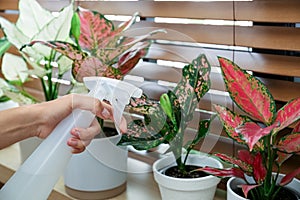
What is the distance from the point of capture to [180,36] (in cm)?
98

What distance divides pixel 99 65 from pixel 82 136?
0.14m

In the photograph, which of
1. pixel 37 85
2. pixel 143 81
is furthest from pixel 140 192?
pixel 37 85

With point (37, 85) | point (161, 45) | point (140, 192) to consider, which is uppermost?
point (161, 45)

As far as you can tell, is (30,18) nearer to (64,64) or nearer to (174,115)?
(64,64)

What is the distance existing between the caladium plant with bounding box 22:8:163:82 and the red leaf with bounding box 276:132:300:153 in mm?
323

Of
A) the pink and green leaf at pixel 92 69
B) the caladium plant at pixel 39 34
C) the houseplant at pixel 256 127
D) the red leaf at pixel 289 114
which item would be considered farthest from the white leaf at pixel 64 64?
the red leaf at pixel 289 114

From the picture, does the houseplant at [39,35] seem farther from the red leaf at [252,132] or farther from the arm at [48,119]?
the red leaf at [252,132]

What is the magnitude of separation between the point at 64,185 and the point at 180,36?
15.6 inches

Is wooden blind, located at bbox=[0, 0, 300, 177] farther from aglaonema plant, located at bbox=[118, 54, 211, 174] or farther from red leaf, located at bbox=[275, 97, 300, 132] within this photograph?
red leaf, located at bbox=[275, 97, 300, 132]

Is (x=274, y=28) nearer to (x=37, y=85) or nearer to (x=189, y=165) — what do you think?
(x=189, y=165)

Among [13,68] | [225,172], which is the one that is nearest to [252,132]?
[225,172]

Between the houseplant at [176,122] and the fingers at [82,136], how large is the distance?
0.05 meters

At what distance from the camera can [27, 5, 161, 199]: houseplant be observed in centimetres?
91

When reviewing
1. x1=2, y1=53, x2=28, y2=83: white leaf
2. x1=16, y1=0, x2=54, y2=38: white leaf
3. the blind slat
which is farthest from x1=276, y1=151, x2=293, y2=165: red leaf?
x1=2, y1=53, x2=28, y2=83: white leaf
